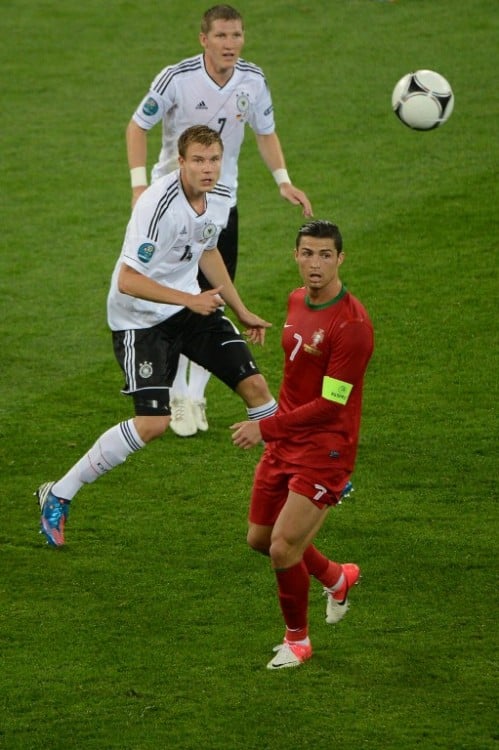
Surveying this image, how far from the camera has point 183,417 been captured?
841 centimetres

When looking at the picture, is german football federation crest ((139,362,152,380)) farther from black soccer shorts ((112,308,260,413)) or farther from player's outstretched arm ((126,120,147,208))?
player's outstretched arm ((126,120,147,208))

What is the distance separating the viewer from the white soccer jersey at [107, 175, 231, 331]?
21.9 feet

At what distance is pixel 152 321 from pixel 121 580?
133 cm

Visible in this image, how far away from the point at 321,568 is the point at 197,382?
8.70 feet

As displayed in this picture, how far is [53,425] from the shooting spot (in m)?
8.52

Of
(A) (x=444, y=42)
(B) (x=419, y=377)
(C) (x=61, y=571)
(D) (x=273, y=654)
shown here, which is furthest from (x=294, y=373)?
(A) (x=444, y=42)

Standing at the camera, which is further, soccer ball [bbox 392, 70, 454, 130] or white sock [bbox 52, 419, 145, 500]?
soccer ball [bbox 392, 70, 454, 130]

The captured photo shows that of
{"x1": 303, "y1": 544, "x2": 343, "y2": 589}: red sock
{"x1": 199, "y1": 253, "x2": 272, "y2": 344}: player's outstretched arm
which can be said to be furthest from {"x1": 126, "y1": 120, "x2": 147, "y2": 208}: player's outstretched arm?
{"x1": 303, "y1": 544, "x2": 343, "y2": 589}: red sock

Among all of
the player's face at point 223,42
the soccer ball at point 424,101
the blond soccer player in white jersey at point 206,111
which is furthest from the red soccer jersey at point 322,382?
the soccer ball at point 424,101

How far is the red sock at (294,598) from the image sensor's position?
574cm

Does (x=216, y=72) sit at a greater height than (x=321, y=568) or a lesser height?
greater

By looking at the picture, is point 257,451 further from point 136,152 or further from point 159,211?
point 159,211

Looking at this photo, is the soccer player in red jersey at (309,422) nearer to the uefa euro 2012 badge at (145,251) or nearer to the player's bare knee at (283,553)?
the player's bare knee at (283,553)

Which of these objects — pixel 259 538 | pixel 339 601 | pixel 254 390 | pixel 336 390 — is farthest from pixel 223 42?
pixel 339 601
